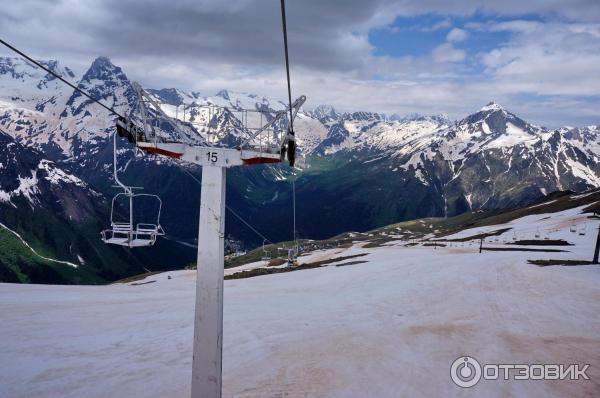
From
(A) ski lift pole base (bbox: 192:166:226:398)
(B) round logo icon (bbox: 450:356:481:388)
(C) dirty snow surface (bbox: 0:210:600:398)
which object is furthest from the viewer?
(B) round logo icon (bbox: 450:356:481:388)

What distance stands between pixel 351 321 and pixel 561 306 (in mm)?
13874

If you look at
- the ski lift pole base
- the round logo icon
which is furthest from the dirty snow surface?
the ski lift pole base

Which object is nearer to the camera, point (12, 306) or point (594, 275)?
point (12, 306)

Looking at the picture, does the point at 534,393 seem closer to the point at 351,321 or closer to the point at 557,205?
the point at 351,321

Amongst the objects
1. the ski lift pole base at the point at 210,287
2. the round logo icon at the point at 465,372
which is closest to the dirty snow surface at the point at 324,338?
the round logo icon at the point at 465,372

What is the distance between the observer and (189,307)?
112 ft

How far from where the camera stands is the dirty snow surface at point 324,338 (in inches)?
746

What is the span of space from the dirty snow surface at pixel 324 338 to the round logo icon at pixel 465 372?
0.33 m

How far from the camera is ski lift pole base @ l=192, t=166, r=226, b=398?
1293cm

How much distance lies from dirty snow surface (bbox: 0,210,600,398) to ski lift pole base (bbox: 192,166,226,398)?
5.53 metres

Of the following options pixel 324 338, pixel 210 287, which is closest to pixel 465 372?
pixel 324 338

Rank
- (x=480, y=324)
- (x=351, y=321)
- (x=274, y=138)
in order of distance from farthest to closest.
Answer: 1. (x=351, y=321)
2. (x=480, y=324)
3. (x=274, y=138)

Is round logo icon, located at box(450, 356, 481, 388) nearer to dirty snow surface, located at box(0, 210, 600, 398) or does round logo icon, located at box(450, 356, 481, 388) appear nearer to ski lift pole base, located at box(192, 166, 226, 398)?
dirty snow surface, located at box(0, 210, 600, 398)

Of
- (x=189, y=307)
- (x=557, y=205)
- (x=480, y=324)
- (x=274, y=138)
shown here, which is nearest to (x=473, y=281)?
(x=480, y=324)
